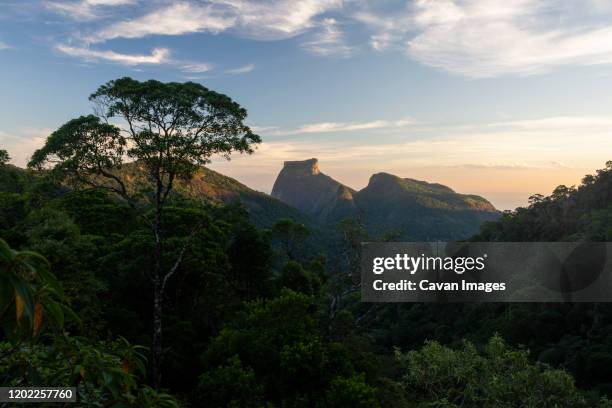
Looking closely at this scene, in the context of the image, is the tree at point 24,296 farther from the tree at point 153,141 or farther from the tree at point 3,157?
the tree at point 3,157

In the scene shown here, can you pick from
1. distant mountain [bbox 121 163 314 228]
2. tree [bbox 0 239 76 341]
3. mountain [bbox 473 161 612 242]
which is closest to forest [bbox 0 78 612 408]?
tree [bbox 0 239 76 341]

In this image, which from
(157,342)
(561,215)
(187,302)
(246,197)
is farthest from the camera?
(246,197)

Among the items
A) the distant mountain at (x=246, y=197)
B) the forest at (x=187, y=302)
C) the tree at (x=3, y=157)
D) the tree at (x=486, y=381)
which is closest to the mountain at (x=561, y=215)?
the forest at (x=187, y=302)

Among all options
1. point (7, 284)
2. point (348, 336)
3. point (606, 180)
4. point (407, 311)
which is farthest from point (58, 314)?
point (606, 180)

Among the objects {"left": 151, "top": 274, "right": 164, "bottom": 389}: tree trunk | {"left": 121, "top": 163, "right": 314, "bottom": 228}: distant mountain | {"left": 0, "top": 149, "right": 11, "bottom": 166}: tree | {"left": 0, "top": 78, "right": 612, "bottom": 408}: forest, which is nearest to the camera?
{"left": 0, "top": 78, "right": 612, "bottom": 408}: forest

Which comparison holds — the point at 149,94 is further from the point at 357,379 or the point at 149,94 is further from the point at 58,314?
the point at 58,314

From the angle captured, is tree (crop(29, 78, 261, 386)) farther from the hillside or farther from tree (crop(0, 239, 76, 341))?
the hillside

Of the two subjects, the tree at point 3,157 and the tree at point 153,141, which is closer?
the tree at point 153,141

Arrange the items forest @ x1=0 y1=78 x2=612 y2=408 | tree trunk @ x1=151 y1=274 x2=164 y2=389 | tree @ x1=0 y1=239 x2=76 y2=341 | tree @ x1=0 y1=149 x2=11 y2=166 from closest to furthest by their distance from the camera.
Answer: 1. tree @ x1=0 y1=239 x2=76 y2=341
2. forest @ x1=0 y1=78 x2=612 y2=408
3. tree trunk @ x1=151 y1=274 x2=164 y2=389
4. tree @ x1=0 y1=149 x2=11 y2=166

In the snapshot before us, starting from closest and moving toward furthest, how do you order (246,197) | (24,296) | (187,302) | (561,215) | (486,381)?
(24,296)
(486,381)
(187,302)
(561,215)
(246,197)

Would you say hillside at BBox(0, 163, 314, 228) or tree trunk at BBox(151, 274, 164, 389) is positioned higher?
hillside at BBox(0, 163, 314, 228)

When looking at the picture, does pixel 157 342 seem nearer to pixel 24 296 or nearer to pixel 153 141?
pixel 153 141

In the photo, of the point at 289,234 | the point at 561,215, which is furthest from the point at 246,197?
the point at 289,234

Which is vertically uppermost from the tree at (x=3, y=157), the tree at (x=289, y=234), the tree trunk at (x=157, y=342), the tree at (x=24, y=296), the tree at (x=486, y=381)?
the tree at (x=3, y=157)
